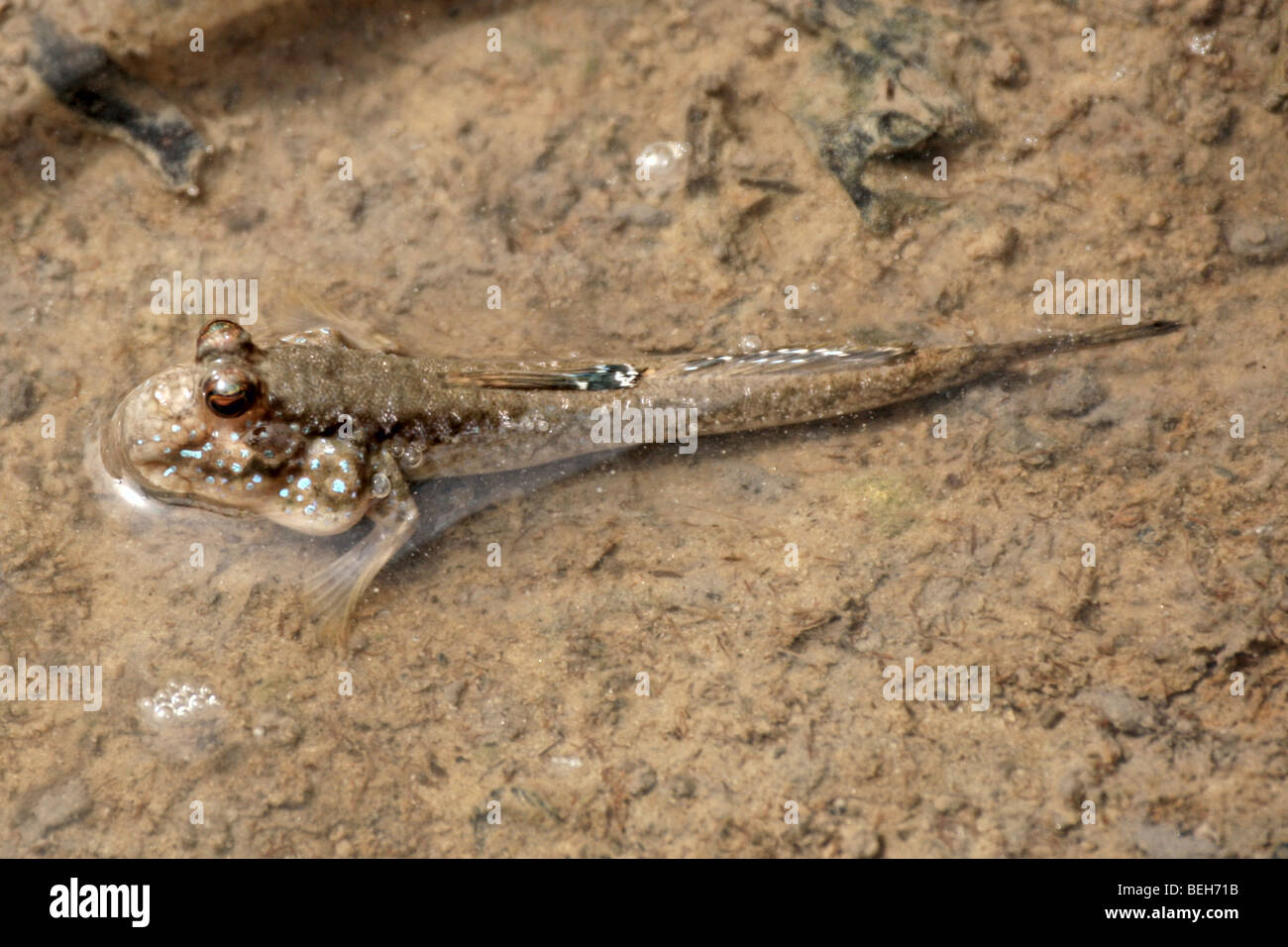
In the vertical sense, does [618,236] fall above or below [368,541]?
above

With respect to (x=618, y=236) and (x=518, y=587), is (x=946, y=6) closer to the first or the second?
(x=618, y=236)

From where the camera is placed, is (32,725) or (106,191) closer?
(32,725)

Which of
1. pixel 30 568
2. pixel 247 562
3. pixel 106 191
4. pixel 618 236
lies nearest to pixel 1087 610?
pixel 618 236

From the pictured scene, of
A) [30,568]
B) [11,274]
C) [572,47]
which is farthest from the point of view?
[572,47]

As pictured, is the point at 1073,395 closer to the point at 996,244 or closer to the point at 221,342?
the point at 996,244

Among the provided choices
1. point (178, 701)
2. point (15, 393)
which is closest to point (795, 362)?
point (178, 701)

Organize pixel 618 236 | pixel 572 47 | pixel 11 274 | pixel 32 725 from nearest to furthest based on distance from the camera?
pixel 32 725
pixel 11 274
pixel 618 236
pixel 572 47

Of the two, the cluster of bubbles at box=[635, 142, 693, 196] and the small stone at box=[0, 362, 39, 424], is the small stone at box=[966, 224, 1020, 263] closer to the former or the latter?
the cluster of bubbles at box=[635, 142, 693, 196]

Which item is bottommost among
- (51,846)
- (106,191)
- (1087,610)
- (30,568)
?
(51,846)
